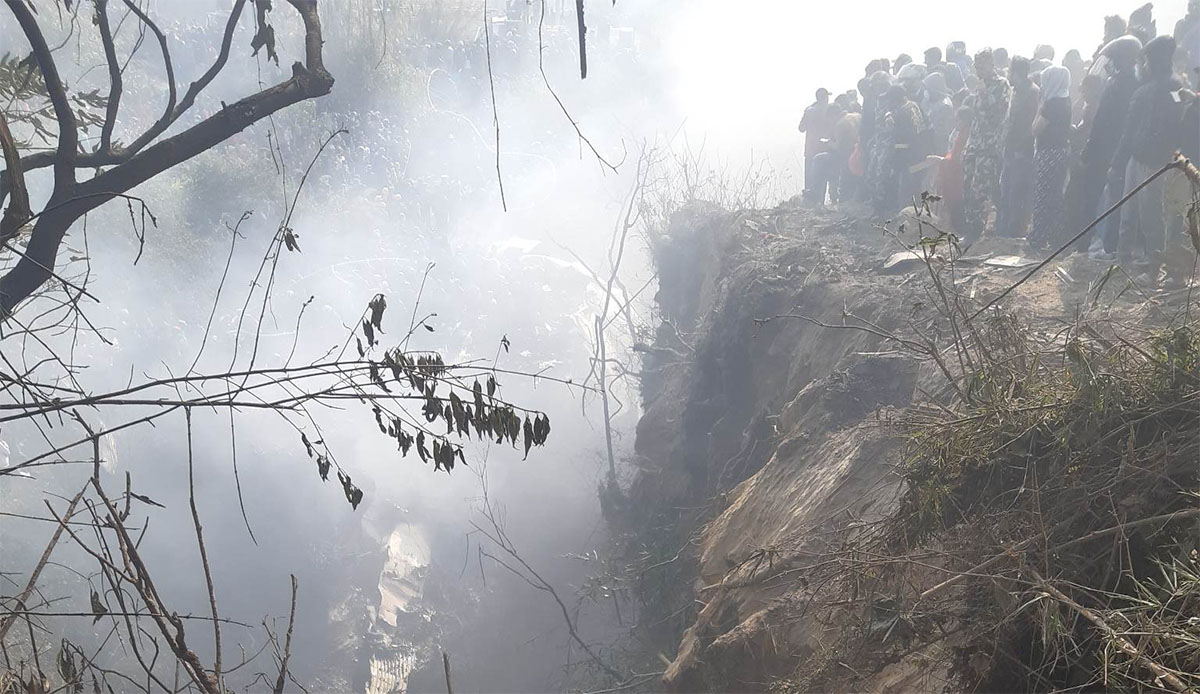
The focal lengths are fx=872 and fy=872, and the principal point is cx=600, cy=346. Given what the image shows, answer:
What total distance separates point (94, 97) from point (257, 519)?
1389cm

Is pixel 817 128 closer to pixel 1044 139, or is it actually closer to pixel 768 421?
pixel 1044 139

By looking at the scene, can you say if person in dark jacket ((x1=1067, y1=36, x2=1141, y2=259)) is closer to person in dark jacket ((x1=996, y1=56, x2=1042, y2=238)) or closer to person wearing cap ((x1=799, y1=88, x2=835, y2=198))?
person in dark jacket ((x1=996, y1=56, x2=1042, y2=238))

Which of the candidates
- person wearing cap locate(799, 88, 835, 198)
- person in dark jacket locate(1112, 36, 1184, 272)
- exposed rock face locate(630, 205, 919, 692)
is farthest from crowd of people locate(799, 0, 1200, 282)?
exposed rock face locate(630, 205, 919, 692)

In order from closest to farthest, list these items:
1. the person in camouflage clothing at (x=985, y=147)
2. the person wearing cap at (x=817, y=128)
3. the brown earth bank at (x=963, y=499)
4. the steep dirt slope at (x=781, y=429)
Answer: the brown earth bank at (x=963, y=499)
the steep dirt slope at (x=781, y=429)
the person in camouflage clothing at (x=985, y=147)
the person wearing cap at (x=817, y=128)

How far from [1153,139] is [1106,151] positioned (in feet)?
1.79

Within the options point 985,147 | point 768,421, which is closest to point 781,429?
point 768,421

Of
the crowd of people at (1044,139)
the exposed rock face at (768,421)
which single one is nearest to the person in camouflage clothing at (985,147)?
the crowd of people at (1044,139)

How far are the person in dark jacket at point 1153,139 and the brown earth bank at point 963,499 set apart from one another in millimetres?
346

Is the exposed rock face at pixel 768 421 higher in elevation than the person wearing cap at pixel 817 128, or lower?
lower

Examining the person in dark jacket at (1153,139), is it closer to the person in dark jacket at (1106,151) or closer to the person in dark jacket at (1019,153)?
the person in dark jacket at (1106,151)

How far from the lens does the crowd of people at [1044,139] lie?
6184 millimetres

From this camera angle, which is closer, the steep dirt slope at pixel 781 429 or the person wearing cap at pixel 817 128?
the steep dirt slope at pixel 781 429

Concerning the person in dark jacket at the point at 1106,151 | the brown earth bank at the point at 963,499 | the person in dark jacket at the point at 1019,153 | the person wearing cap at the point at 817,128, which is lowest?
the brown earth bank at the point at 963,499

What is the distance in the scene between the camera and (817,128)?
13.0 meters
